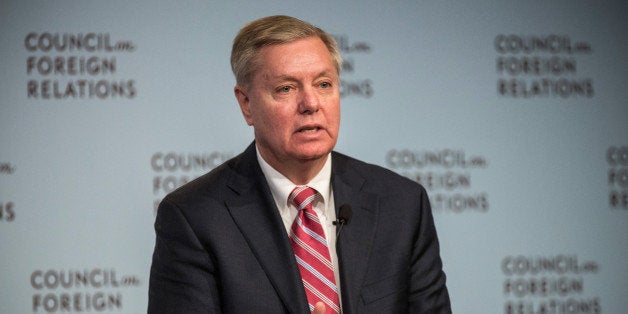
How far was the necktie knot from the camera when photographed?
219 cm

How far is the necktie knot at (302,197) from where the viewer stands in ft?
7.18

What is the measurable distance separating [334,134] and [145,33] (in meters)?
1.48


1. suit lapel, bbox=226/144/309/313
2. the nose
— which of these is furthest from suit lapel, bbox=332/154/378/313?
the nose

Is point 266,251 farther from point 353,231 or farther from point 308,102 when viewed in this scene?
point 308,102

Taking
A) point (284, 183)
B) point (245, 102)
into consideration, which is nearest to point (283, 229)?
point (284, 183)

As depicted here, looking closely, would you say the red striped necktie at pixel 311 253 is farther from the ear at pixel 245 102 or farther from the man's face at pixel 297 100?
the ear at pixel 245 102

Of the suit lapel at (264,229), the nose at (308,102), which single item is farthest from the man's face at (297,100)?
the suit lapel at (264,229)

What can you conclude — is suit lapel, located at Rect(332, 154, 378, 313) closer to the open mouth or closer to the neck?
the neck

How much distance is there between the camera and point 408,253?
7.22 ft

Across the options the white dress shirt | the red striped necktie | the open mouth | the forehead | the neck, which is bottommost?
the red striped necktie

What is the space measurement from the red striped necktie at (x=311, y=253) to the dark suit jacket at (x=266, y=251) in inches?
1.6

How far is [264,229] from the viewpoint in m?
2.12

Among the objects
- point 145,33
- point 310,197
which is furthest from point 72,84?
point 310,197

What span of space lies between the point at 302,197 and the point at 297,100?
28 centimetres
